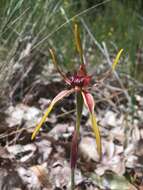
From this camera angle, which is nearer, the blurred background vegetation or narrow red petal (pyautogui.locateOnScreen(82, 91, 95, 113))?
narrow red petal (pyautogui.locateOnScreen(82, 91, 95, 113))

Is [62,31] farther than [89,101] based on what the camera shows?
Yes

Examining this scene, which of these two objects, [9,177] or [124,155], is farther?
[124,155]

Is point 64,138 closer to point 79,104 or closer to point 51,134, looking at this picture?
point 51,134

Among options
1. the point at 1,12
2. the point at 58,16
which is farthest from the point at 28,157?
the point at 58,16

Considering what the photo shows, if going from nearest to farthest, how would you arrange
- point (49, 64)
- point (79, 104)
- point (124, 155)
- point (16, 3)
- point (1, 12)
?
point (79, 104) → point (16, 3) → point (1, 12) → point (124, 155) → point (49, 64)

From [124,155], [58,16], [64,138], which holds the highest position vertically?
[58,16]

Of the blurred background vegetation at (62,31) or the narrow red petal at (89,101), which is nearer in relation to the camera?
the narrow red petal at (89,101)

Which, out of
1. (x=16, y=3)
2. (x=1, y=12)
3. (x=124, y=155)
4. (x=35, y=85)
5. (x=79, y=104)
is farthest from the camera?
(x=35, y=85)

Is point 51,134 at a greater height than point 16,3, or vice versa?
point 16,3
